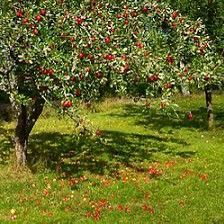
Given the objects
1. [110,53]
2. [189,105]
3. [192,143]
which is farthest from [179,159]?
[189,105]

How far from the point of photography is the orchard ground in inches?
637

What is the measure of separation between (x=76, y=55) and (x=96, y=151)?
31.5ft

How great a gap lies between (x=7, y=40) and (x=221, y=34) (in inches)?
646

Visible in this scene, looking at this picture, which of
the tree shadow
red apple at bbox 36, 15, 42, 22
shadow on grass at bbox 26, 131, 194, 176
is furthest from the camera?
the tree shadow

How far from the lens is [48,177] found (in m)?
20.0

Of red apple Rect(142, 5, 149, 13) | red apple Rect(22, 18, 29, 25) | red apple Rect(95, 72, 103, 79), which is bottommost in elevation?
red apple Rect(95, 72, 103, 79)

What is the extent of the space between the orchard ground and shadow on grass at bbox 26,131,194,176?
0.13ft

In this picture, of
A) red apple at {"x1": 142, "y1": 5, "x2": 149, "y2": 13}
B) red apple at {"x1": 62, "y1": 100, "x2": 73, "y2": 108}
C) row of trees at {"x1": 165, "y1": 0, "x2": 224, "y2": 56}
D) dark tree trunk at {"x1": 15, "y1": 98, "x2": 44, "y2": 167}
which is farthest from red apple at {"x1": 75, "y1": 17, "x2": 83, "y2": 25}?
row of trees at {"x1": 165, "y1": 0, "x2": 224, "y2": 56}

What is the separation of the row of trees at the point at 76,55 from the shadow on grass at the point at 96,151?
13.5ft

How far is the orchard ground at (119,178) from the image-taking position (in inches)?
637

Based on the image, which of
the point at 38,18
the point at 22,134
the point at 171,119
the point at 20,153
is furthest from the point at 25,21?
the point at 171,119

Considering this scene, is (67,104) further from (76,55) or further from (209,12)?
(209,12)

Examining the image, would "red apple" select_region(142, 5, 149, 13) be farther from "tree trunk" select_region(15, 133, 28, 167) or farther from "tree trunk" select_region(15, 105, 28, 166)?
"tree trunk" select_region(15, 133, 28, 167)

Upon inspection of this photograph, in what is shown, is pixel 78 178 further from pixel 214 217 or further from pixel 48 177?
pixel 214 217
